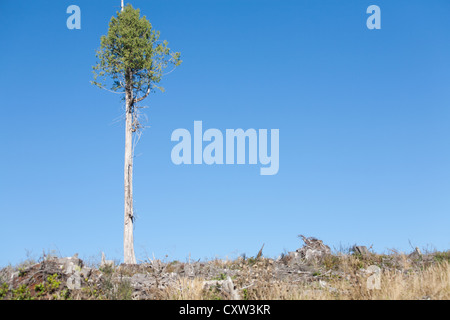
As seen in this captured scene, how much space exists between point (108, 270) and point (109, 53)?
1421cm

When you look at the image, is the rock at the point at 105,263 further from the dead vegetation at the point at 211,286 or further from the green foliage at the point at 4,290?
the green foliage at the point at 4,290

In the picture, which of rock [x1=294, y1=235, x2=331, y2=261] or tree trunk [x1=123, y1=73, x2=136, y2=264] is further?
tree trunk [x1=123, y1=73, x2=136, y2=264]

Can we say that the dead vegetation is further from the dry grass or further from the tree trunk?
the tree trunk

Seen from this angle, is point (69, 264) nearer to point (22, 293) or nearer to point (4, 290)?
point (22, 293)

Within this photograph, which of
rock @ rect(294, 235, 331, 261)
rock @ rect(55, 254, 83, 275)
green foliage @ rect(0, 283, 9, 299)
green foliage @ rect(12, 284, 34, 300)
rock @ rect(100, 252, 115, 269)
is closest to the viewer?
green foliage @ rect(12, 284, 34, 300)

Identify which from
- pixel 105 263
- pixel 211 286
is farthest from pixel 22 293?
pixel 105 263

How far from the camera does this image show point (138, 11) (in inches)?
957

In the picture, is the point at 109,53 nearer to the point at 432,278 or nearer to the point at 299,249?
the point at 299,249

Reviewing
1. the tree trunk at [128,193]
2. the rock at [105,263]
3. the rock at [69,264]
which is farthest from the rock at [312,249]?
the tree trunk at [128,193]

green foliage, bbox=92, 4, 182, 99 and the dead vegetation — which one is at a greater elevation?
green foliage, bbox=92, 4, 182, 99

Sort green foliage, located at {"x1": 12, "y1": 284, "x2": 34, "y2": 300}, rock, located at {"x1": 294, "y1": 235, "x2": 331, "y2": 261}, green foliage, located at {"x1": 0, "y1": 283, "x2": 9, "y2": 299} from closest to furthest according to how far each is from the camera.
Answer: green foliage, located at {"x1": 12, "y1": 284, "x2": 34, "y2": 300}
green foliage, located at {"x1": 0, "y1": 283, "x2": 9, "y2": 299}
rock, located at {"x1": 294, "y1": 235, "x2": 331, "y2": 261}

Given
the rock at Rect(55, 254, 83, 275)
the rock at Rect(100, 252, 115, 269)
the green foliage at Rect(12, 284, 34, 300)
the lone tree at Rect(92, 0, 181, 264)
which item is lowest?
the rock at Rect(100, 252, 115, 269)

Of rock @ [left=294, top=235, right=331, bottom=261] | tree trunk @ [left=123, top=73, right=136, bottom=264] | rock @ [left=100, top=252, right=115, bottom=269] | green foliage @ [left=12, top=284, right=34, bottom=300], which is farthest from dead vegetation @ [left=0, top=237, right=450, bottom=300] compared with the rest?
tree trunk @ [left=123, top=73, right=136, bottom=264]
